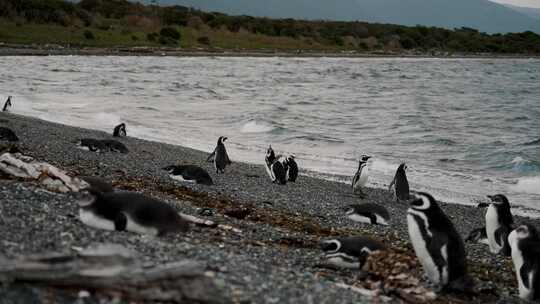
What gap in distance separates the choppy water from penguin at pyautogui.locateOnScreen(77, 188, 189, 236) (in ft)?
27.6

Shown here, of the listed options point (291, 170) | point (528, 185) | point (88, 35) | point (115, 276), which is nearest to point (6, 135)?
point (291, 170)

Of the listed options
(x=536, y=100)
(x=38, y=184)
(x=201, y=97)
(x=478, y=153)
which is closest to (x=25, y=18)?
(x=201, y=97)

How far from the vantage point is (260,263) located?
5.45 metres

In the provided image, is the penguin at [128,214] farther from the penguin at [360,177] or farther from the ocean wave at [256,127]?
the ocean wave at [256,127]

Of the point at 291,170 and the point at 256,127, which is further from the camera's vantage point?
the point at 256,127

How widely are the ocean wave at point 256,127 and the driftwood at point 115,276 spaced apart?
18.7m

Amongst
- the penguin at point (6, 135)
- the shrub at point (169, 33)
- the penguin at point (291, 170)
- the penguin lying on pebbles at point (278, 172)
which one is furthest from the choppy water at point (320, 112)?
the shrub at point (169, 33)

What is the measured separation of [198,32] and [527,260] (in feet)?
204

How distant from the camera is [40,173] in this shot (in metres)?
7.80

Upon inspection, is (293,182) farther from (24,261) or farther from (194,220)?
(24,261)

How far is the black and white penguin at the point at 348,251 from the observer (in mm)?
5992

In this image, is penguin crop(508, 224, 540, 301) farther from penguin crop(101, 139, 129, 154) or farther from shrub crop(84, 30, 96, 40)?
shrub crop(84, 30, 96, 40)

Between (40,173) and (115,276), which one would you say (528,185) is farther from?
(115,276)

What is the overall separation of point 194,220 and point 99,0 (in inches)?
2704
